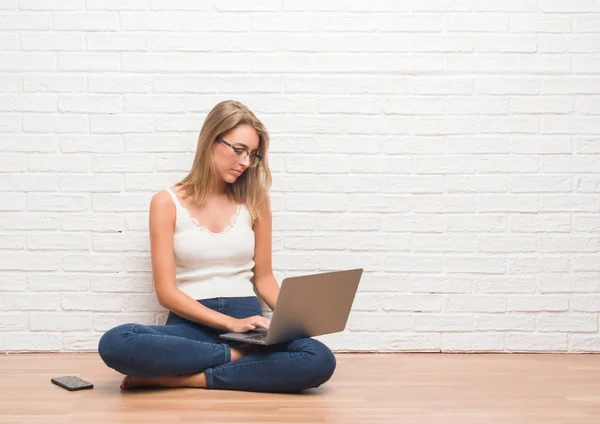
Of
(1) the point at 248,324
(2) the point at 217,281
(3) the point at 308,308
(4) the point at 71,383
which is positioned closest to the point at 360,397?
(3) the point at 308,308

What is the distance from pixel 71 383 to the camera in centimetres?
269

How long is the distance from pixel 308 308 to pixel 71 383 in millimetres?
849

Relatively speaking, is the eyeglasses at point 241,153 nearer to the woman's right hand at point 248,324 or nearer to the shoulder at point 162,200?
the shoulder at point 162,200

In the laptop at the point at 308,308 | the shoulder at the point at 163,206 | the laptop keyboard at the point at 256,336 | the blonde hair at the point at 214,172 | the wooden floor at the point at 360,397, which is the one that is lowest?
the wooden floor at the point at 360,397

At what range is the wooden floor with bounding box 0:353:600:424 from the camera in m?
2.33

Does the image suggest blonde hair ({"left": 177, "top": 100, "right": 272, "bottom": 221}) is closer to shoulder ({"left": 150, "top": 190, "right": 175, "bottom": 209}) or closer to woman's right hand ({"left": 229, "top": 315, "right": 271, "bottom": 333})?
shoulder ({"left": 150, "top": 190, "right": 175, "bottom": 209})

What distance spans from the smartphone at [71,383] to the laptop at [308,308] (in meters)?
0.49

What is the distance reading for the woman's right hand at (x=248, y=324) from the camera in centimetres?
273

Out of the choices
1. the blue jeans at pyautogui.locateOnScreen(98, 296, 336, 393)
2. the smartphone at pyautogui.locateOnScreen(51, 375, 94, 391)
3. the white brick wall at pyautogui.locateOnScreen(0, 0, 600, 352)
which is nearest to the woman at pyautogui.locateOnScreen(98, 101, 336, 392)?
the blue jeans at pyautogui.locateOnScreen(98, 296, 336, 393)

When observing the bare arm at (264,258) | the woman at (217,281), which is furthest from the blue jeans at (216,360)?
the bare arm at (264,258)

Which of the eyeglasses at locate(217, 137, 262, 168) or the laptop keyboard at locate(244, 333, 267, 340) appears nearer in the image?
the laptop keyboard at locate(244, 333, 267, 340)

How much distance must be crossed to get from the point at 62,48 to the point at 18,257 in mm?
871

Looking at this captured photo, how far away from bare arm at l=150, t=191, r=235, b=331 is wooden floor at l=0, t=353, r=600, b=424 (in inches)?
10.6

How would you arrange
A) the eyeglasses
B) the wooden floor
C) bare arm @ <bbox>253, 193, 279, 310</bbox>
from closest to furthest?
1. the wooden floor
2. the eyeglasses
3. bare arm @ <bbox>253, 193, 279, 310</bbox>
